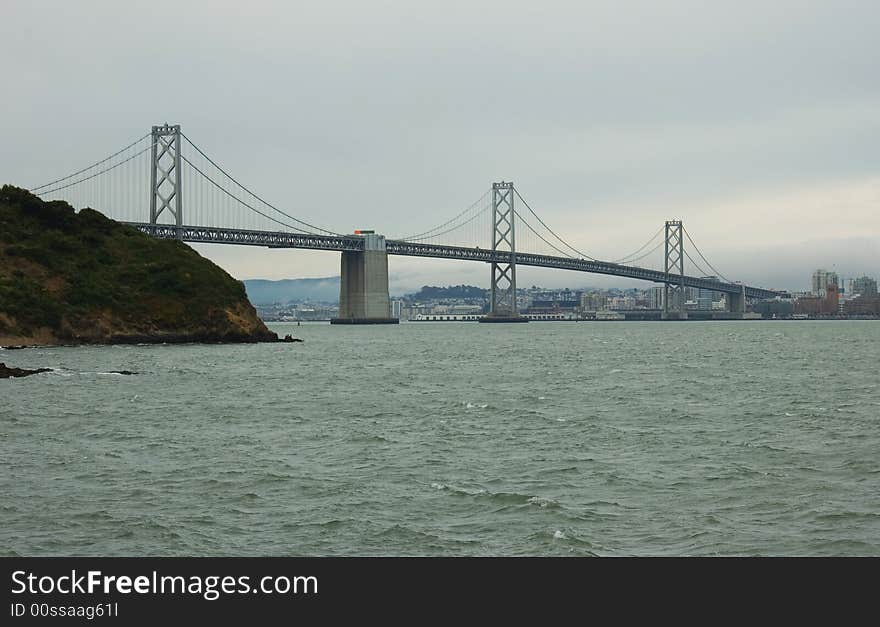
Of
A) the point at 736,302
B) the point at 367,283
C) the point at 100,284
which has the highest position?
the point at 367,283

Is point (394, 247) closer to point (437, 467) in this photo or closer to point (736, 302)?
point (736, 302)

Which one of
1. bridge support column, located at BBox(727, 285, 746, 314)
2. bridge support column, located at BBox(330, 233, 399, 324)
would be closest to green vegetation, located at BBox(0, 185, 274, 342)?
bridge support column, located at BBox(330, 233, 399, 324)

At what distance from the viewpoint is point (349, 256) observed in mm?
121438

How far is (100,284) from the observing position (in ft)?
213

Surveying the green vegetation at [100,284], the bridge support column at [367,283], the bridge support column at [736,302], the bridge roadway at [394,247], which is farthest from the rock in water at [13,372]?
the bridge support column at [736,302]

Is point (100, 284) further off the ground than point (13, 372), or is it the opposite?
point (100, 284)

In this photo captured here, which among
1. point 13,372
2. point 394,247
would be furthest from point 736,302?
point 13,372

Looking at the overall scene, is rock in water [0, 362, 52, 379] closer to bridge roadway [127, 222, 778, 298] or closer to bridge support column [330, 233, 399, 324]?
bridge roadway [127, 222, 778, 298]

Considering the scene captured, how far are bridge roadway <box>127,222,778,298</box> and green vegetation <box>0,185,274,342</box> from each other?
723 inches

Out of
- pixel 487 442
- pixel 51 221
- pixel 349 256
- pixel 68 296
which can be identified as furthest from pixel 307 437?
pixel 349 256

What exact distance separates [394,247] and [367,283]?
21.2 feet

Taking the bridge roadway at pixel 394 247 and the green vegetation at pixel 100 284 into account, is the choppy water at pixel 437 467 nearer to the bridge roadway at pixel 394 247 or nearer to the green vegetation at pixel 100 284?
the green vegetation at pixel 100 284

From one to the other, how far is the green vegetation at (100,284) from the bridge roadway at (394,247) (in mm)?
18369

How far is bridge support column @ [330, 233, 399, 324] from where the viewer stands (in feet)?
392
